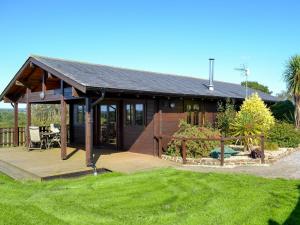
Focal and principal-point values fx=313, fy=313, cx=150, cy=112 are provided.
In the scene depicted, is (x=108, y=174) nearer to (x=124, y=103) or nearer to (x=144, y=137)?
(x=144, y=137)

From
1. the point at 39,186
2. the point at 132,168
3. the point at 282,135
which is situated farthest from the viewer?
the point at 282,135

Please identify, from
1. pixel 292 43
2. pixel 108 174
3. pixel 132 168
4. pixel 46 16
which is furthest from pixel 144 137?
pixel 292 43

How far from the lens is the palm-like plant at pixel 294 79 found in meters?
18.2

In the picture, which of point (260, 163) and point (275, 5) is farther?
point (275, 5)

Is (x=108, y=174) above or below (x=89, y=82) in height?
below

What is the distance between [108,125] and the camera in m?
15.0

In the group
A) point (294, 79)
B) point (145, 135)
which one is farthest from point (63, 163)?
point (294, 79)

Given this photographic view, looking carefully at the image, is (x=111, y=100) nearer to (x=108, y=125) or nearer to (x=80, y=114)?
(x=108, y=125)

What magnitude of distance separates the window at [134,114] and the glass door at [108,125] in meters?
0.81

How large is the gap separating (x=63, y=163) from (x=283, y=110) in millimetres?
16732

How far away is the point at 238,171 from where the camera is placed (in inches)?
367

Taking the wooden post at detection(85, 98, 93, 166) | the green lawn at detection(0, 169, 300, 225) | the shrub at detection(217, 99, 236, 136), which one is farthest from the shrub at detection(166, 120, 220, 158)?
the wooden post at detection(85, 98, 93, 166)

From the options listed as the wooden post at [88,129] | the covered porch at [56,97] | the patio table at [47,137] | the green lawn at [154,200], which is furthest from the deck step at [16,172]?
the patio table at [47,137]

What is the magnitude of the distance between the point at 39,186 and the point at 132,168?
3066 mm
